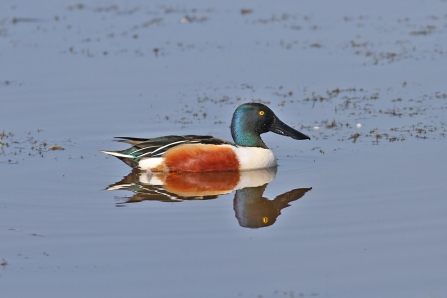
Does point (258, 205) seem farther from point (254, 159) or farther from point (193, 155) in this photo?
point (193, 155)

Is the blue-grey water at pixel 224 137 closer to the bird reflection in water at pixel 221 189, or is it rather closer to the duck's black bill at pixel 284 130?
the bird reflection in water at pixel 221 189

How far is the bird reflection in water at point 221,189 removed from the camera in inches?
303

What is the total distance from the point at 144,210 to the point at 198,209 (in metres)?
0.48

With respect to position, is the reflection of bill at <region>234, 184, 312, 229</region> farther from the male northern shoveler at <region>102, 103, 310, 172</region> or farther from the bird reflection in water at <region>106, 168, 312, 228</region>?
the male northern shoveler at <region>102, 103, 310, 172</region>

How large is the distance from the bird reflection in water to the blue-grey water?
0.11m

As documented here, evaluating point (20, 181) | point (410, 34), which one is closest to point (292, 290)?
point (20, 181)

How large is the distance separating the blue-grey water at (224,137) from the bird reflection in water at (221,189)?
11 centimetres

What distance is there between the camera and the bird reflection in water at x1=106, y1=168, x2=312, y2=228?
25.2ft

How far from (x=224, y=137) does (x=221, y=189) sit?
211 centimetres

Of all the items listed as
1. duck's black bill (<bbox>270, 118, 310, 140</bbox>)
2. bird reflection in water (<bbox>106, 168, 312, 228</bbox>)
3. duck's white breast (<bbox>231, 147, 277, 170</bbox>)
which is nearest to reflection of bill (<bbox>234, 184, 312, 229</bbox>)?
bird reflection in water (<bbox>106, 168, 312, 228</bbox>)

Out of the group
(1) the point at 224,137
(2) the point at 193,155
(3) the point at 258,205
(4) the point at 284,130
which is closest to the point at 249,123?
(4) the point at 284,130

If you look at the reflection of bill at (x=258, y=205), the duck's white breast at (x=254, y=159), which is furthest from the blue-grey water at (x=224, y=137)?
the duck's white breast at (x=254, y=159)

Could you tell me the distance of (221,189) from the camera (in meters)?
8.59

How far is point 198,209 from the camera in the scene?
302 inches
